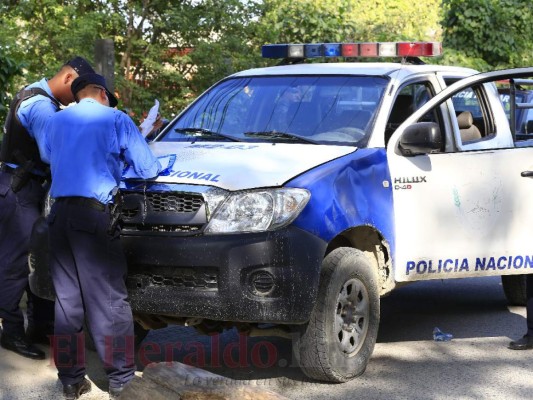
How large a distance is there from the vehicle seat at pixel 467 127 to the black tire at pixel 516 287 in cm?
151

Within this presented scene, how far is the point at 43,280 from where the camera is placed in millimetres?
6031

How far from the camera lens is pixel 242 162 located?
19.4ft

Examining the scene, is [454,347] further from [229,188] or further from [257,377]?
[229,188]

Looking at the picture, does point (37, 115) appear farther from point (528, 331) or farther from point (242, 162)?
point (528, 331)

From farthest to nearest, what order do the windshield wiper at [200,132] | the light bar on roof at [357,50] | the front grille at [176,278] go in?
the light bar on roof at [357,50], the windshield wiper at [200,132], the front grille at [176,278]

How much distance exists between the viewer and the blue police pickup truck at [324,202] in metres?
5.61

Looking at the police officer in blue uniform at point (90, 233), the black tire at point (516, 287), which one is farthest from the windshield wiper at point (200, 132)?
the black tire at point (516, 287)

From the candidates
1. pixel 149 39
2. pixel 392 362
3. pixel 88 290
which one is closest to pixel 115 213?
pixel 88 290

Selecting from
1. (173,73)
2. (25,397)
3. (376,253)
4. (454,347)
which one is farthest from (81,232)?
(173,73)

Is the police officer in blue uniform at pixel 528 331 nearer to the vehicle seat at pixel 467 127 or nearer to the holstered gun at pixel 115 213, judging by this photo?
the vehicle seat at pixel 467 127

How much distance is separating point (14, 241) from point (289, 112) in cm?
193

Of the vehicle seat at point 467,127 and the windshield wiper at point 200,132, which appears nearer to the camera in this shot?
the windshield wiper at point 200,132

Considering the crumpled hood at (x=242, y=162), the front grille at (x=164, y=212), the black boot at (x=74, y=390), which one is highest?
the crumpled hood at (x=242, y=162)

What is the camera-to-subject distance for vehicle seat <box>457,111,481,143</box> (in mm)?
7254
